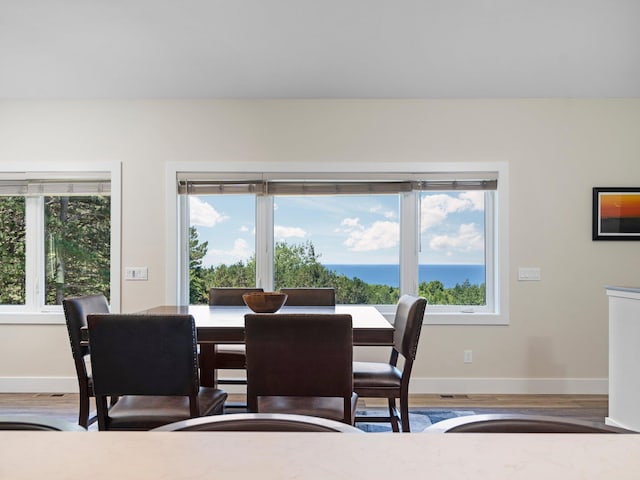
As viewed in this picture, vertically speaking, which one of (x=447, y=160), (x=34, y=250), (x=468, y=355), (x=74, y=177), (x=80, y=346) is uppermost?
(x=447, y=160)

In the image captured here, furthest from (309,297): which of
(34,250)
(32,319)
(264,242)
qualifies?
(34,250)

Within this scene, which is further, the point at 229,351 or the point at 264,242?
the point at 264,242

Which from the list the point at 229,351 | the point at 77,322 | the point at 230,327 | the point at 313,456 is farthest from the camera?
the point at 229,351

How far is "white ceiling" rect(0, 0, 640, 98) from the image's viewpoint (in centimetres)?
361

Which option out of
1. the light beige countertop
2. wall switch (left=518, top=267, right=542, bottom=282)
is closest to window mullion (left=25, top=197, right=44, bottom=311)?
wall switch (left=518, top=267, right=542, bottom=282)

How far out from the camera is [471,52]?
3.96m

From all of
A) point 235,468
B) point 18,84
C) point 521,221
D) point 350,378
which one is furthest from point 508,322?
point 18,84

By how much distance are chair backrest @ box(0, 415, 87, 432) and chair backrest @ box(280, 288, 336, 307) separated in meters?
2.72

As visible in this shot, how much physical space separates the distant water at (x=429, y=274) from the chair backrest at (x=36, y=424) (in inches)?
148

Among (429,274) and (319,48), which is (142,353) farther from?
(429,274)

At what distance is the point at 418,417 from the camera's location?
3707 millimetres

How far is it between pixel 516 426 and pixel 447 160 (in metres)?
3.69

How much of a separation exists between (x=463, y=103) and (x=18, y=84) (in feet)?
12.3

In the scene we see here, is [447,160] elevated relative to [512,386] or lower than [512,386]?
elevated
